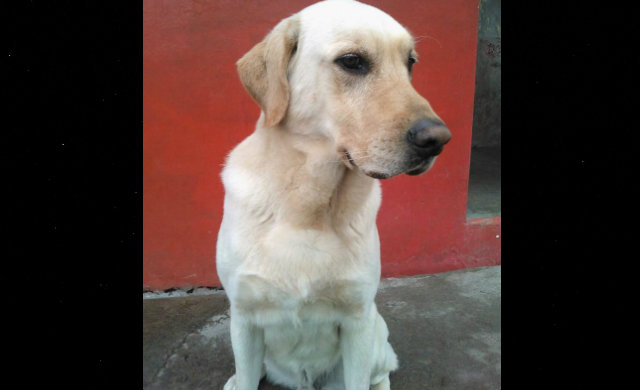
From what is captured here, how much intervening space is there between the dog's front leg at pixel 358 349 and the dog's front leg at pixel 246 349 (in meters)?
0.36

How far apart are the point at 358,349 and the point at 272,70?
3.78ft

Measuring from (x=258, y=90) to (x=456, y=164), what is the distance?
203 centimetres

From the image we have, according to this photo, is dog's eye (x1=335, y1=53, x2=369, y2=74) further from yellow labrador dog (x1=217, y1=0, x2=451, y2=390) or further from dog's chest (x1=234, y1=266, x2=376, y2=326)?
dog's chest (x1=234, y1=266, x2=376, y2=326)

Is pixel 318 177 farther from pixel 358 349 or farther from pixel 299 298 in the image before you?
pixel 358 349

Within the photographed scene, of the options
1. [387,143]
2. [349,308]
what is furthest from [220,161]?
[387,143]

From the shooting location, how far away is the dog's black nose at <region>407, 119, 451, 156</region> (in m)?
1.32

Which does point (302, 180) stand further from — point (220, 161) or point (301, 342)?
point (220, 161)

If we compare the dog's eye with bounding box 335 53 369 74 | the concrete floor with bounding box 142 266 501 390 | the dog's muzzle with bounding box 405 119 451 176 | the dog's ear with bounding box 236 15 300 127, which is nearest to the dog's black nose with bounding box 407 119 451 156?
the dog's muzzle with bounding box 405 119 451 176

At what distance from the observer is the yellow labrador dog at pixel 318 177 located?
1.43 meters

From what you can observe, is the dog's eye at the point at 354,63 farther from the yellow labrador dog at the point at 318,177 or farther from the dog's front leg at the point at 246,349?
the dog's front leg at the point at 246,349

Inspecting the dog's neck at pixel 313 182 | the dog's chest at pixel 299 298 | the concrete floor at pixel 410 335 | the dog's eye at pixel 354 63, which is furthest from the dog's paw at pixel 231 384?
the dog's eye at pixel 354 63

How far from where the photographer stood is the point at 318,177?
1626mm

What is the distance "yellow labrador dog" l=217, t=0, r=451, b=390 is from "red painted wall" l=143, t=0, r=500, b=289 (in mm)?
1132

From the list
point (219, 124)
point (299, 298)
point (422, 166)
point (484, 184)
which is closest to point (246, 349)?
point (299, 298)
